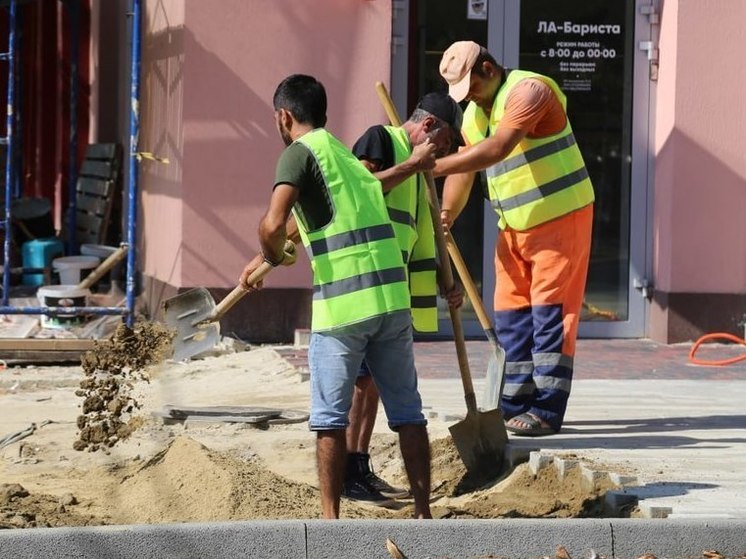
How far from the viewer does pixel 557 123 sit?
296 inches

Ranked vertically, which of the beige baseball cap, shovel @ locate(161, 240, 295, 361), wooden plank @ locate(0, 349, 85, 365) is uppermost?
the beige baseball cap

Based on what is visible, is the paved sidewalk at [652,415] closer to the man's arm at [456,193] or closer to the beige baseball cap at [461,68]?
the man's arm at [456,193]

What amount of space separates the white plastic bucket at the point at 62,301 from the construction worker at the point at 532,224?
13.7 ft

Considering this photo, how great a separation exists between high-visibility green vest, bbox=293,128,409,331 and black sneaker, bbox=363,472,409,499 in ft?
3.91

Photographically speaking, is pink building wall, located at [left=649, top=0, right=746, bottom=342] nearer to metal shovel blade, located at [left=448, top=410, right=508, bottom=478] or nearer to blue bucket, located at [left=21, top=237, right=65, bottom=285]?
metal shovel blade, located at [left=448, top=410, right=508, bottom=478]

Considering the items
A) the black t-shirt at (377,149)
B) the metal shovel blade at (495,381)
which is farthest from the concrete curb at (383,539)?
the metal shovel blade at (495,381)

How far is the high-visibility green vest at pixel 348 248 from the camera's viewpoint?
18.3 feet

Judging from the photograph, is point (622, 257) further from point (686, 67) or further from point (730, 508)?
point (730, 508)

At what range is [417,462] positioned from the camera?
5.82 metres

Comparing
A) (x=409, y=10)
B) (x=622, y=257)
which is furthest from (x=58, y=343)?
(x=622, y=257)

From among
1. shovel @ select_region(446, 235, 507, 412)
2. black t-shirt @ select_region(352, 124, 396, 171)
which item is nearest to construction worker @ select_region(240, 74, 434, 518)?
black t-shirt @ select_region(352, 124, 396, 171)

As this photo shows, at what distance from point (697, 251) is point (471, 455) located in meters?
4.69

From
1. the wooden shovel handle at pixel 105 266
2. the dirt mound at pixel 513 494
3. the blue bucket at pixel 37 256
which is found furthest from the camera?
the blue bucket at pixel 37 256

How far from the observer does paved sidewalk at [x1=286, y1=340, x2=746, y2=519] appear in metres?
6.21
